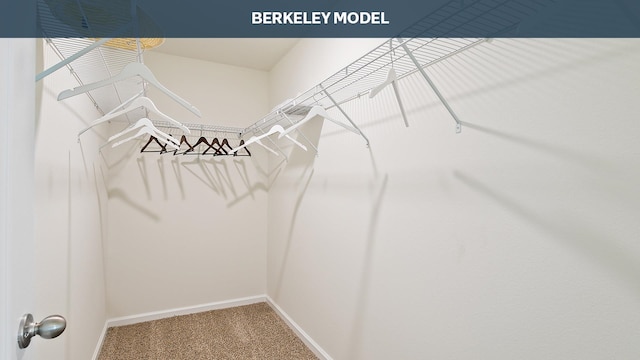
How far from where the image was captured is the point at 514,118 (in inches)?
45.0

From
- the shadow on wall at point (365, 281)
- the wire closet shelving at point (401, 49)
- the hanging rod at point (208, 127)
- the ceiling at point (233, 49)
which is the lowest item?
the shadow on wall at point (365, 281)

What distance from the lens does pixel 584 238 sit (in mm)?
946

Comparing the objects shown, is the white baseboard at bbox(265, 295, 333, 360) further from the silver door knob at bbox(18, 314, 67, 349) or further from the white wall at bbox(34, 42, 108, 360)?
the silver door knob at bbox(18, 314, 67, 349)

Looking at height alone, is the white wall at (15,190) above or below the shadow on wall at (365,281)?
above

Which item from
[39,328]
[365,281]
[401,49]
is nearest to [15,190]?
[39,328]

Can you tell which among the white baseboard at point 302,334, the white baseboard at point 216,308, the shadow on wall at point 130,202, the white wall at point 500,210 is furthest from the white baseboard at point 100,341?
the white wall at point 500,210

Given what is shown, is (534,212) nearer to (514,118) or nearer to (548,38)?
(514,118)

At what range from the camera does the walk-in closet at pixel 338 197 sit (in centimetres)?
92

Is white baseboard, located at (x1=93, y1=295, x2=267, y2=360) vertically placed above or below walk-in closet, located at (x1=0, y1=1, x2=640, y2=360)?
below
